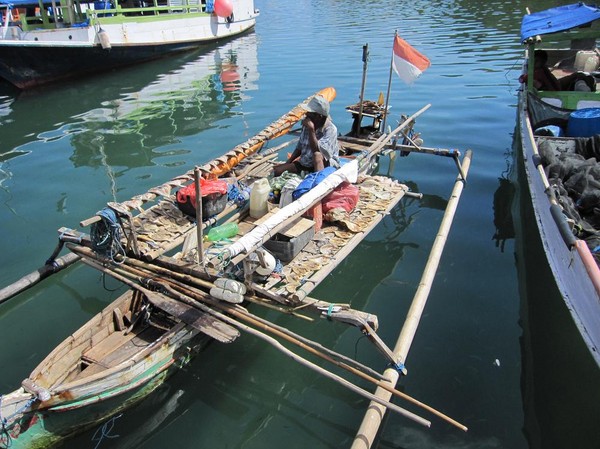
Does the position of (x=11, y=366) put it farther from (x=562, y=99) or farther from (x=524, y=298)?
(x=562, y=99)

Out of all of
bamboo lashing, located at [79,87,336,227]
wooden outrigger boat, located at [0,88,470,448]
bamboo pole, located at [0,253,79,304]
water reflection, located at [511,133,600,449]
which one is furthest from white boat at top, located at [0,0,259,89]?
water reflection, located at [511,133,600,449]

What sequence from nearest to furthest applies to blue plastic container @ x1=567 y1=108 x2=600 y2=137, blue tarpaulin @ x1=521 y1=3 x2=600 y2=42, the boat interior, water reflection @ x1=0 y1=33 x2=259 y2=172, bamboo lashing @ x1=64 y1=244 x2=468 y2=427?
bamboo lashing @ x1=64 y1=244 x2=468 y2=427, the boat interior, blue plastic container @ x1=567 y1=108 x2=600 y2=137, blue tarpaulin @ x1=521 y1=3 x2=600 y2=42, water reflection @ x1=0 y1=33 x2=259 y2=172

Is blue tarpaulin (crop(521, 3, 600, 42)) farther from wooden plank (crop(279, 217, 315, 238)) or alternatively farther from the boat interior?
the boat interior

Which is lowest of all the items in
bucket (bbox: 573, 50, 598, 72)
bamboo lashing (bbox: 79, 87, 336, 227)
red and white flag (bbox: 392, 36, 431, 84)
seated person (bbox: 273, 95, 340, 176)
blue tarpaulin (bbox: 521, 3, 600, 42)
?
bamboo lashing (bbox: 79, 87, 336, 227)

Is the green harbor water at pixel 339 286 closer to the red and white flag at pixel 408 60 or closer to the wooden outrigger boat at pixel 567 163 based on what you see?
the wooden outrigger boat at pixel 567 163

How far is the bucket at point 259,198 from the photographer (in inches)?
262

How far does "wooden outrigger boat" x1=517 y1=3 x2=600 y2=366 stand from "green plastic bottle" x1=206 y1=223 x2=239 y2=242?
12.6 feet

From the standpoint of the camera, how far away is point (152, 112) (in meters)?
14.8

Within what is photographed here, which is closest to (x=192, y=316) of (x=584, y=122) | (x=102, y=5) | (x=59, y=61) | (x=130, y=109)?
(x=584, y=122)

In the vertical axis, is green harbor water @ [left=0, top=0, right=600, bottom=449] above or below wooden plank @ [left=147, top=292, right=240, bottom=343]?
below

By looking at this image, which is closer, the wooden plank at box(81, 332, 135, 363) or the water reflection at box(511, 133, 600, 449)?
the water reflection at box(511, 133, 600, 449)

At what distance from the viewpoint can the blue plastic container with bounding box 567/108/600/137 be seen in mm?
8273

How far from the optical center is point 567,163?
22.5 ft

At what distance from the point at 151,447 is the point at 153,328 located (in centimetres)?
131
